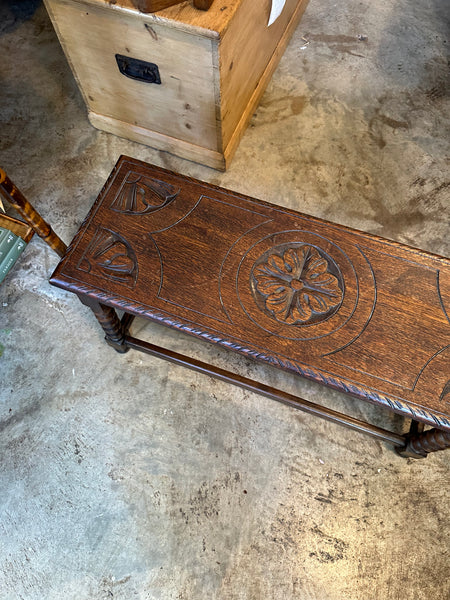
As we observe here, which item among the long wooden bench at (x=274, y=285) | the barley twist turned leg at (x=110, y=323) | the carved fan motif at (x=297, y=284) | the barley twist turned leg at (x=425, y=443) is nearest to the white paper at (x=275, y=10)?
the long wooden bench at (x=274, y=285)

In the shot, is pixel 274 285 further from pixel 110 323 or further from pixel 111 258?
pixel 110 323

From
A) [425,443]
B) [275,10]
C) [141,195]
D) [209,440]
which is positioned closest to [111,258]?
[141,195]

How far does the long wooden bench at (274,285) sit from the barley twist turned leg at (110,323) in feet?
0.06

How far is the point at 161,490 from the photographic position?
74.2 inches

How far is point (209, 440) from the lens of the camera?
6.45 ft

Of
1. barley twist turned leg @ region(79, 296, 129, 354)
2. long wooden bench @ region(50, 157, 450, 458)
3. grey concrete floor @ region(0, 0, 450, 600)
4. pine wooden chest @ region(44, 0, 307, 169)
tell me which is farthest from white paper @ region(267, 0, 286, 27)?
barley twist turned leg @ region(79, 296, 129, 354)

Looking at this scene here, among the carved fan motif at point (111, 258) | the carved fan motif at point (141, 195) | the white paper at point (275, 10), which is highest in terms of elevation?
the white paper at point (275, 10)

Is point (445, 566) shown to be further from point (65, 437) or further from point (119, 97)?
point (119, 97)

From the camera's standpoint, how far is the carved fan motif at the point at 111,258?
1.60 metres

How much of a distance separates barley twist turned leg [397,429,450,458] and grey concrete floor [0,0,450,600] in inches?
4.0

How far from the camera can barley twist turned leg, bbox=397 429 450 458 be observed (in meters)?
1.63

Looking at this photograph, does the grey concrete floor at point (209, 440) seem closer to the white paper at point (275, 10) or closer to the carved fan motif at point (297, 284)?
the white paper at point (275, 10)

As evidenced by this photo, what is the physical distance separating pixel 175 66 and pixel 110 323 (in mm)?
1057

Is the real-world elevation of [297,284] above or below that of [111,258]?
below
